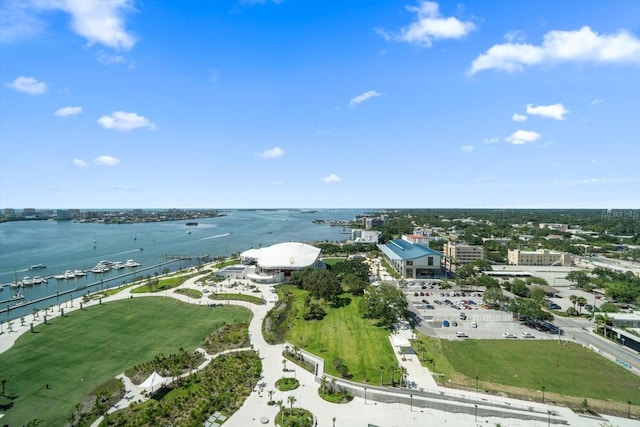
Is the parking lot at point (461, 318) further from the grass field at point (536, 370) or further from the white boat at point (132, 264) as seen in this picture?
the white boat at point (132, 264)

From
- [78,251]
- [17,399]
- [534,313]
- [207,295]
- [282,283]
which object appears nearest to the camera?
[17,399]

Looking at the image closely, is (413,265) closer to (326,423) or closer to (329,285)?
(329,285)

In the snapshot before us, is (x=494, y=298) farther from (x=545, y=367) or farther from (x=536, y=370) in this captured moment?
(x=536, y=370)

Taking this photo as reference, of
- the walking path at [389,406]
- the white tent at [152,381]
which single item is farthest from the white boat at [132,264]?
the white tent at [152,381]

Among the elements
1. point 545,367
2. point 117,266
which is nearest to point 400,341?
point 545,367

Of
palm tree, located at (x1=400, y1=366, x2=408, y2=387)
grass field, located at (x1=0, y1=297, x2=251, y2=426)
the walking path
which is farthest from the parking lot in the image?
grass field, located at (x1=0, y1=297, x2=251, y2=426)

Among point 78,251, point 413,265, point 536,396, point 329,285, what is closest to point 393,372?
point 536,396
